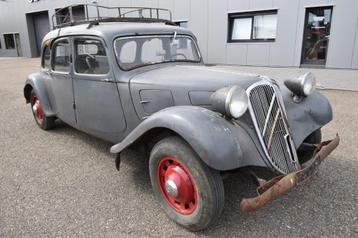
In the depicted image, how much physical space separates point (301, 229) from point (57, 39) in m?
3.71

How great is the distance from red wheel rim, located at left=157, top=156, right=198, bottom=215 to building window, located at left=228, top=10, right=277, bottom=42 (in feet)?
33.5

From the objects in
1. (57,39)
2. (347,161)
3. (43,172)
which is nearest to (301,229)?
(347,161)

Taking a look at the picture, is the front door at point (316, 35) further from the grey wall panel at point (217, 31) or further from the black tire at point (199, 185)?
the black tire at point (199, 185)

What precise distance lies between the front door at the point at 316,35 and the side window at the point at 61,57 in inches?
362

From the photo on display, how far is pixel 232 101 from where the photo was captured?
225cm

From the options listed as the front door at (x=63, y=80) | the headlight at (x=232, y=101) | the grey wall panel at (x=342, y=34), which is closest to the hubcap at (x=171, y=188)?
the headlight at (x=232, y=101)

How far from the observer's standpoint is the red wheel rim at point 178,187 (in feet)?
7.85

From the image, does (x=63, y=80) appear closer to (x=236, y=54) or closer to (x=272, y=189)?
(x=272, y=189)

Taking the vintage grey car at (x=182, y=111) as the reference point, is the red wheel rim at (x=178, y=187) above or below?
below

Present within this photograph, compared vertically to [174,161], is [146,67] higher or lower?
higher

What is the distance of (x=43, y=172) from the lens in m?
3.47

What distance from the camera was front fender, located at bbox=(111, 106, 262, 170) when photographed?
83.5 inches

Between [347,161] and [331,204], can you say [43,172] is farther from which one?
[347,161]

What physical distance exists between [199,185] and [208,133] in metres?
0.41
